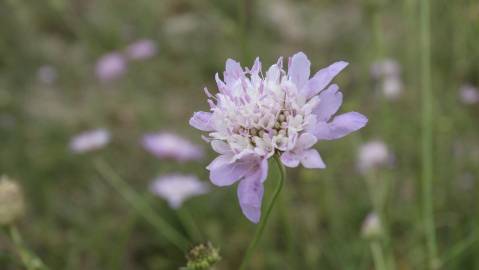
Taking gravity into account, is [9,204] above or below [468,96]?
below

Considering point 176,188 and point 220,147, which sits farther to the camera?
point 176,188

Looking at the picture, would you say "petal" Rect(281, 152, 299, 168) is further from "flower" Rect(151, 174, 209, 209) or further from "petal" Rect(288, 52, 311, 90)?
"flower" Rect(151, 174, 209, 209)

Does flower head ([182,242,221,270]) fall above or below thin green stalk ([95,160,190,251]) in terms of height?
below

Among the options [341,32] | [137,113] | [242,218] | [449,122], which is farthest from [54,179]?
[341,32]

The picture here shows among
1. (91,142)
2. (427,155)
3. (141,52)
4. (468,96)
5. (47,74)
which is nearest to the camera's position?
(427,155)

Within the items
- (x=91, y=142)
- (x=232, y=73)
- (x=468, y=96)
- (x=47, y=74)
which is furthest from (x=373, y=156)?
(x=47, y=74)

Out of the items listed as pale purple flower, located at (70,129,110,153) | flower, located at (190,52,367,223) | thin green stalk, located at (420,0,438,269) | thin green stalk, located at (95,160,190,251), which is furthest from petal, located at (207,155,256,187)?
pale purple flower, located at (70,129,110,153)

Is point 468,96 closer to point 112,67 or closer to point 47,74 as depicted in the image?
point 112,67

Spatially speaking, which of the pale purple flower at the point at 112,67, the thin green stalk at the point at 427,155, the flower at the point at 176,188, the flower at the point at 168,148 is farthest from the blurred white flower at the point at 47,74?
the thin green stalk at the point at 427,155
